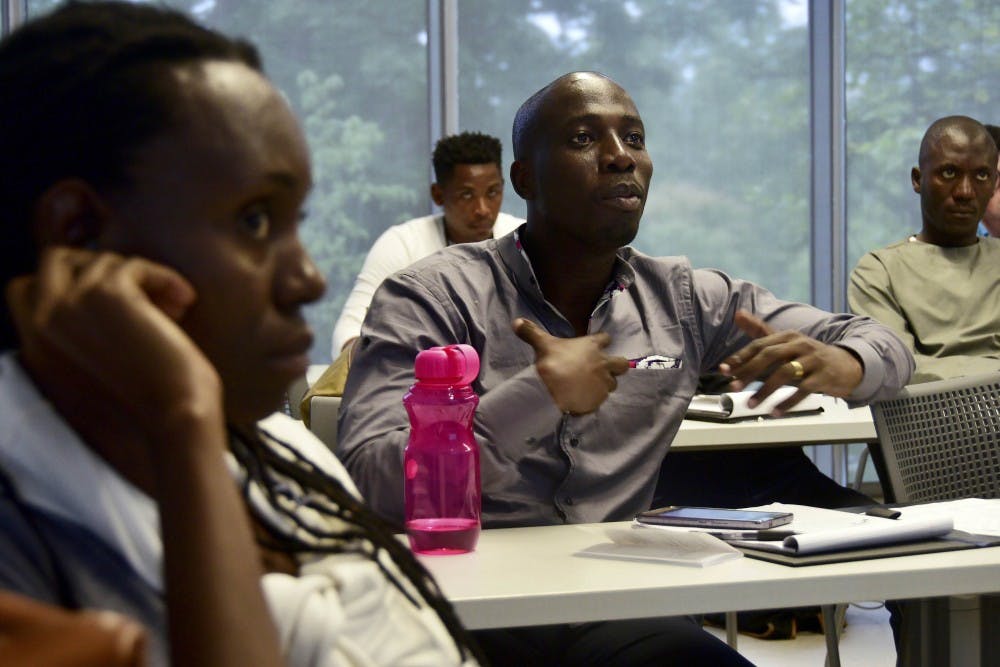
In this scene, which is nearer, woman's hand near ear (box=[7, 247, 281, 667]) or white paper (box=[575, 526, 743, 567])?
woman's hand near ear (box=[7, 247, 281, 667])

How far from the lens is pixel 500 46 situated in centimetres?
554

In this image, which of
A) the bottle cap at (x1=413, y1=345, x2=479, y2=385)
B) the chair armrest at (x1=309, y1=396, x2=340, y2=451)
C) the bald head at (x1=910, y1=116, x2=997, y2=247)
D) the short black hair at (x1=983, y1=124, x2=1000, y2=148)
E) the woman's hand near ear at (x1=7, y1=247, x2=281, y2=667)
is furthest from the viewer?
the short black hair at (x1=983, y1=124, x2=1000, y2=148)

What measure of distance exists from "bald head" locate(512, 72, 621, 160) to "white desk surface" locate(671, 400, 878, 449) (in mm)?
821

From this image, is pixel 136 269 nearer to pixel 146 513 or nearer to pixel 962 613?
pixel 146 513

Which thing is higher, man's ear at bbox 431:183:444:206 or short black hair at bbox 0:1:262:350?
short black hair at bbox 0:1:262:350

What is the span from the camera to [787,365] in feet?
5.91

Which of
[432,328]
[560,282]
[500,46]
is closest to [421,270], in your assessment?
[432,328]

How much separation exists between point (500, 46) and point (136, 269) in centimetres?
500

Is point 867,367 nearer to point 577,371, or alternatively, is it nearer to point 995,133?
point 577,371

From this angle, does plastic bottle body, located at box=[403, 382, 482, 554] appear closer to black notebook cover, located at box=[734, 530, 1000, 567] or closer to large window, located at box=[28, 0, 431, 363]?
black notebook cover, located at box=[734, 530, 1000, 567]

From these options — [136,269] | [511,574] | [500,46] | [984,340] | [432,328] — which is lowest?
[984,340]

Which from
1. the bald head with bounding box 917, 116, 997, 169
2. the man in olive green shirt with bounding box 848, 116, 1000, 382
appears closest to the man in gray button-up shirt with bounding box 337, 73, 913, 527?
the man in olive green shirt with bounding box 848, 116, 1000, 382

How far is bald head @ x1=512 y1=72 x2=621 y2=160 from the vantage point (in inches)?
84.1

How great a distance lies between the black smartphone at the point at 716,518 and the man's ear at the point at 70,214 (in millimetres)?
1118
